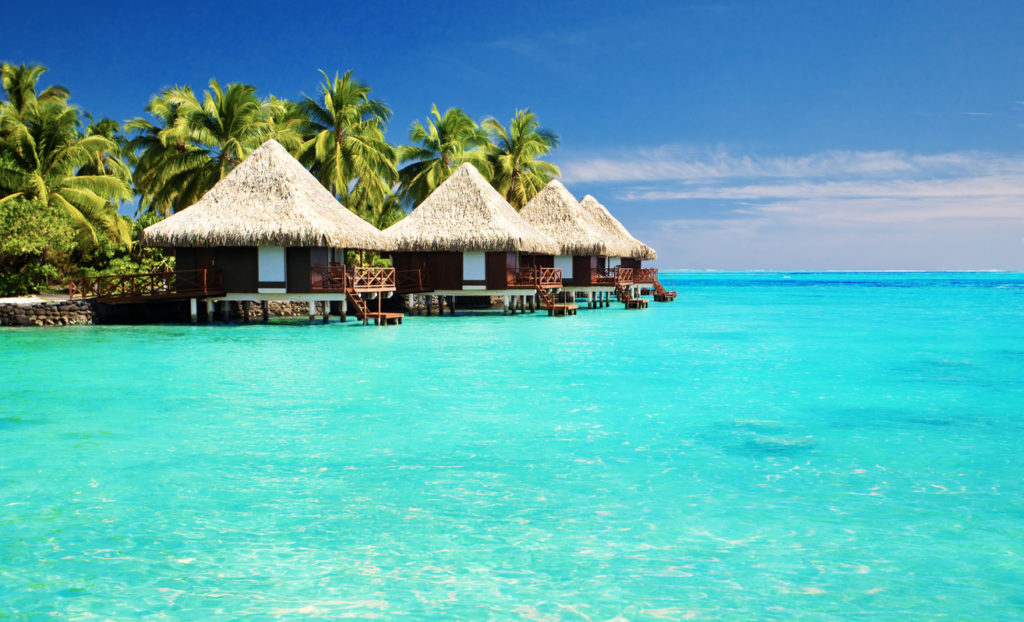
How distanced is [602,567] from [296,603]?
1.68 meters

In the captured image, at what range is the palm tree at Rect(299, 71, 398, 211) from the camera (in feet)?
102

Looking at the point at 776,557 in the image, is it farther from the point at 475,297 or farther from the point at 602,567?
the point at 475,297

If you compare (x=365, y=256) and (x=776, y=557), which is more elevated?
(x=365, y=256)

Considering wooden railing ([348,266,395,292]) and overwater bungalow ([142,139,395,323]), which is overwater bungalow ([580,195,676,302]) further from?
overwater bungalow ([142,139,395,323])

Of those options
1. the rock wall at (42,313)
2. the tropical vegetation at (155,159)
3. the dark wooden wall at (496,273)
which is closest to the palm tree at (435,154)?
the tropical vegetation at (155,159)

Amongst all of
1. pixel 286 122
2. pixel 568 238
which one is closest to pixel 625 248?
pixel 568 238

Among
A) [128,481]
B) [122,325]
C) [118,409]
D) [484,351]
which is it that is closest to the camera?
[128,481]

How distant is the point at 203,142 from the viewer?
28.5 meters

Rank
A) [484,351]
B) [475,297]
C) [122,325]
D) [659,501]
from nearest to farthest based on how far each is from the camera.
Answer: [659,501] < [484,351] < [122,325] < [475,297]

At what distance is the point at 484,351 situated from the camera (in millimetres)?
16625

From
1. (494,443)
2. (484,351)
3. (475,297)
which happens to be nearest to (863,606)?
(494,443)

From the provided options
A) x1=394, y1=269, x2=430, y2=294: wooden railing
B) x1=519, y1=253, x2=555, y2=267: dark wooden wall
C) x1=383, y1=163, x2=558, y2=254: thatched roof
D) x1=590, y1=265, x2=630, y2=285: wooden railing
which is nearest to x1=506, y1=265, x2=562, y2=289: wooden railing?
x1=383, y1=163, x2=558, y2=254: thatched roof

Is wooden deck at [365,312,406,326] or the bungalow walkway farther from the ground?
the bungalow walkway

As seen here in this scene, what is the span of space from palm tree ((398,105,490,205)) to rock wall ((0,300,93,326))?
16.0 meters
